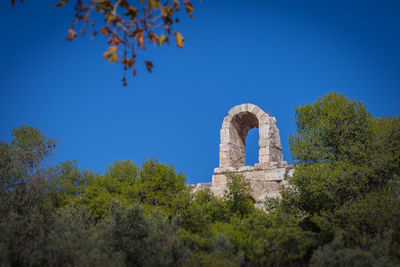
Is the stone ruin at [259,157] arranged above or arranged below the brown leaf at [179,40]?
above

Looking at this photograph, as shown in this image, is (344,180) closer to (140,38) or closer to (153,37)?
(153,37)

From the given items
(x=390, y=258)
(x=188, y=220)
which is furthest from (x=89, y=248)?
(x=390, y=258)

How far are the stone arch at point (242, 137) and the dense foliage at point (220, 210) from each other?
2071mm

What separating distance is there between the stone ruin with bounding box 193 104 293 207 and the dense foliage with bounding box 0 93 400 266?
1.44 m

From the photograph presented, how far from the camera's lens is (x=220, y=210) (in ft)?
50.7

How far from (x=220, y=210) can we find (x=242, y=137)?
706cm

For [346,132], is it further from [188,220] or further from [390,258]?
[188,220]

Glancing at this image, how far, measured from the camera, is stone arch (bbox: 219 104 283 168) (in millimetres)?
18562

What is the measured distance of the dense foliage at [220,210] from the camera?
33.4 feet

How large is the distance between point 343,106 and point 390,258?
826cm

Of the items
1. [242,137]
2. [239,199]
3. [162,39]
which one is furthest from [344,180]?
[162,39]

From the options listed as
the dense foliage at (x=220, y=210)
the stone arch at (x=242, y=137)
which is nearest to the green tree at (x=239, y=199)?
the dense foliage at (x=220, y=210)

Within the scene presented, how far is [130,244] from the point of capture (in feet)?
35.8

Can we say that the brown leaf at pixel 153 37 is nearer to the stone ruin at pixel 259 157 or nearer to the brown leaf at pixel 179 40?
the brown leaf at pixel 179 40
